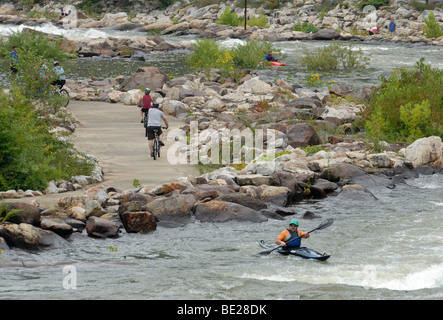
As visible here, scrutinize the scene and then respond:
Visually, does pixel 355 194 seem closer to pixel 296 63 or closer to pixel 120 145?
pixel 120 145

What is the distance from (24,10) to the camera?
89.1m

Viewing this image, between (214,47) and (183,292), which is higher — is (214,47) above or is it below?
above

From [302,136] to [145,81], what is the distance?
38.9ft

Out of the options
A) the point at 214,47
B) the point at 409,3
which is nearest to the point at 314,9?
the point at 409,3

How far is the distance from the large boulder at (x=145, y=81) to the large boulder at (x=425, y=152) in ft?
44.6

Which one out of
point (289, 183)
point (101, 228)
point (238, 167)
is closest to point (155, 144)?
point (238, 167)

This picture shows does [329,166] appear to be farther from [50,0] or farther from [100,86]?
[50,0]

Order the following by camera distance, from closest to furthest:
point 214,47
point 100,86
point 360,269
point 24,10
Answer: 1. point 360,269
2. point 100,86
3. point 214,47
4. point 24,10

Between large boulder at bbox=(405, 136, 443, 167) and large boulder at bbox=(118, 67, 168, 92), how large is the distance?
13.6m

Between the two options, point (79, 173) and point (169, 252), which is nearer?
point (169, 252)

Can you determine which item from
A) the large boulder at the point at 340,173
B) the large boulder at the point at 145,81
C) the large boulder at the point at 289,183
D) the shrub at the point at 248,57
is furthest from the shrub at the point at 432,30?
the large boulder at the point at 289,183

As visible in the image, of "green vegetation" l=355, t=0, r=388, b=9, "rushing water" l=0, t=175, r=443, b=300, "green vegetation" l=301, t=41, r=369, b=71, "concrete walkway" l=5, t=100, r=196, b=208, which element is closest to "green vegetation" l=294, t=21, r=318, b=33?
"green vegetation" l=355, t=0, r=388, b=9
